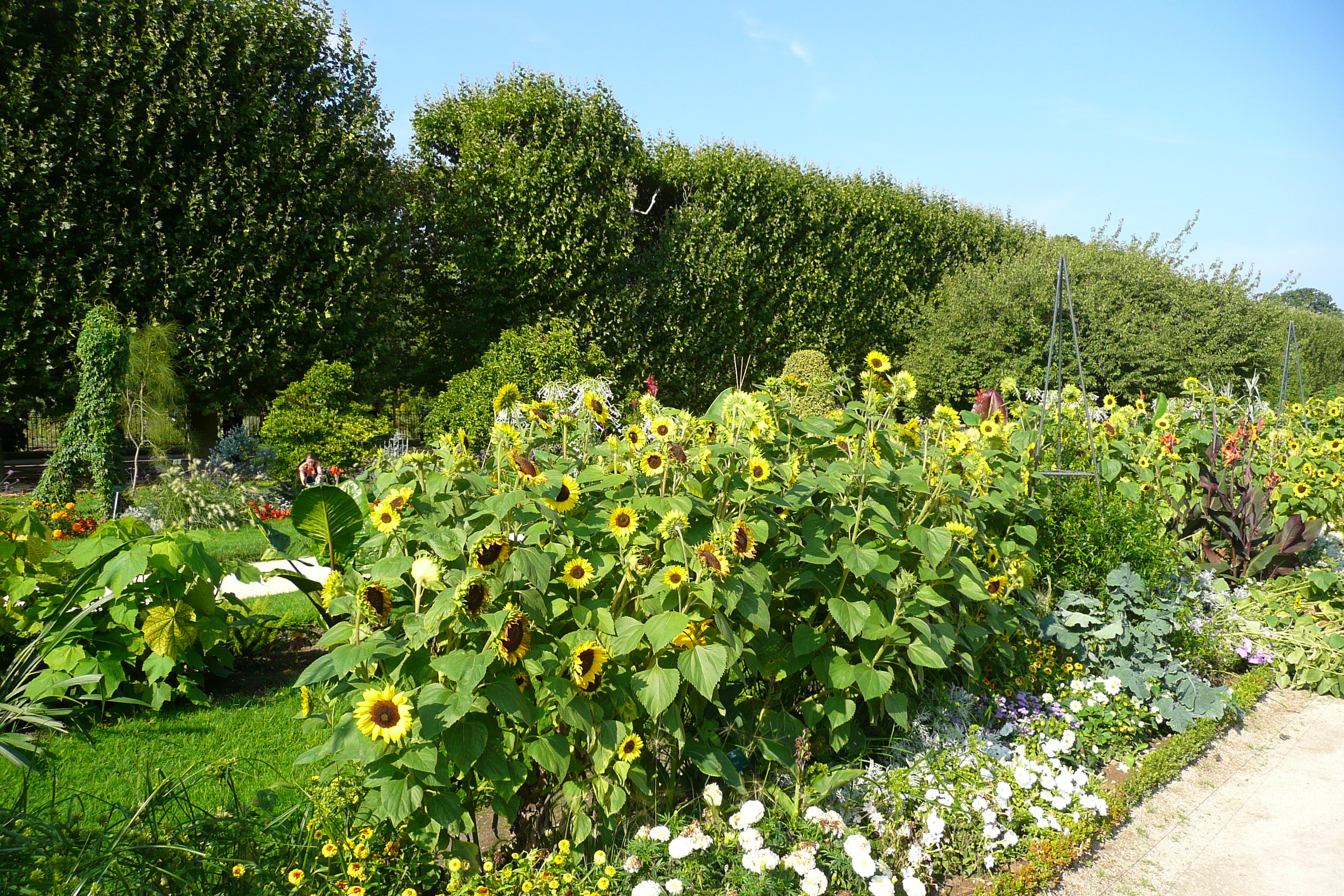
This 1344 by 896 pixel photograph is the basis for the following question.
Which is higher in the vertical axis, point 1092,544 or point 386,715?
point 1092,544

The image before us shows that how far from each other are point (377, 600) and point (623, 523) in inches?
24.8

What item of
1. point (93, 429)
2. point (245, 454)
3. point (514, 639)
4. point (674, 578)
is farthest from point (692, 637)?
point (245, 454)

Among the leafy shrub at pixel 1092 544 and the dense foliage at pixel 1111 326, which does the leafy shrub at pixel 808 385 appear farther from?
the dense foliage at pixel 1111 326

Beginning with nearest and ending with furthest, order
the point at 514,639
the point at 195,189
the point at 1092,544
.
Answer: the point at 514,639 < the point at 1092,544 < the point at 195,189

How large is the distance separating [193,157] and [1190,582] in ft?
38.3

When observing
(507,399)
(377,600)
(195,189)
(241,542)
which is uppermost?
(195,189)

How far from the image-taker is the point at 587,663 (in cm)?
195

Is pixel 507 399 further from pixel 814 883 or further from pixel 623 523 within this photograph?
pixel 814 883

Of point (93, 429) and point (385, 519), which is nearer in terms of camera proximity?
point (385, 519)

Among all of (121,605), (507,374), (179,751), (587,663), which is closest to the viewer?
(587,663)

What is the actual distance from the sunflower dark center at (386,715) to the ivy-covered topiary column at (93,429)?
26.6 ft

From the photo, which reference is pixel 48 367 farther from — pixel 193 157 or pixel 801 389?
pixel 801 389

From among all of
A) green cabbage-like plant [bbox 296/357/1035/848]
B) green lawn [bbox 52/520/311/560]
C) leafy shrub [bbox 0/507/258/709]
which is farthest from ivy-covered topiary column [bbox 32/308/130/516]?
green cabbage-like plant [bbox 296/357/1035/848]

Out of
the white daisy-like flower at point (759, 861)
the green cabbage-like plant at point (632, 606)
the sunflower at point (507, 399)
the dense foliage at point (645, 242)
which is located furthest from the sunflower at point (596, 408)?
the dense foliage at point (645, 242)
